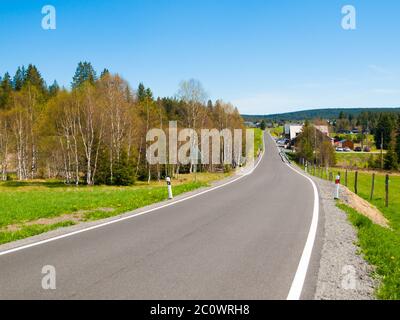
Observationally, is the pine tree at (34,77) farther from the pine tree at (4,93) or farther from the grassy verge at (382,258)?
the grassy verge at (382,258)

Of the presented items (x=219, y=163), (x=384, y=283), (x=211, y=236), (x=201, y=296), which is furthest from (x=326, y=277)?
(x=219, y=163)

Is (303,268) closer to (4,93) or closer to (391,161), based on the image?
(391,161)

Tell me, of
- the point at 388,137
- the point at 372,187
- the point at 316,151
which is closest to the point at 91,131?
the point at 372,187

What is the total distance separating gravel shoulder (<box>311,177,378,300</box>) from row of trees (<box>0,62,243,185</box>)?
1401 inches

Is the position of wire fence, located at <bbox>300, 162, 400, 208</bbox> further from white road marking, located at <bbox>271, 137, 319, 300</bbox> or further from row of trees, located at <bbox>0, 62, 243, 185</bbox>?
row of trees, located at <bbox>0, 62, 243, 185</bbox>

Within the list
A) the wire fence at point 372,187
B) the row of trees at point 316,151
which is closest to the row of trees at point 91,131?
the wire fence at point 372,187

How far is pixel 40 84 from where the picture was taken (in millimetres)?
88688

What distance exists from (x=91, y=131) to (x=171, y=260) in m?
41.6

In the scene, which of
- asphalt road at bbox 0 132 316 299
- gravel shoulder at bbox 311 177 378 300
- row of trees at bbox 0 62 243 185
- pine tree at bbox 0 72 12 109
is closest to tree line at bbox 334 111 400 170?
row of trees at bbox 0 62 243 185

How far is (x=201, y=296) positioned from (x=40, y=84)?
9326 cm

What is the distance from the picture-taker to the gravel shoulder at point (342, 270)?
551 cm

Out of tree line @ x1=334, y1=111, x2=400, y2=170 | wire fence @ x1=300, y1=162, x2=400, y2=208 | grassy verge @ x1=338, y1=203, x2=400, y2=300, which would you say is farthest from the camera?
tree line @ x1=334, y1=111, x2=400, y2=170

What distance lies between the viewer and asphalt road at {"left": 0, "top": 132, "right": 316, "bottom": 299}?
17.9 ft
